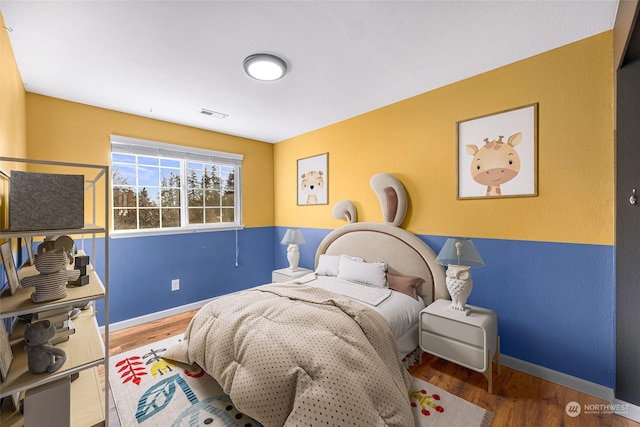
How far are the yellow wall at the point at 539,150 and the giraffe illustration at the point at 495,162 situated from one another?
14 cm

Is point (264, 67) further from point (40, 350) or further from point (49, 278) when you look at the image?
point (40, 350)

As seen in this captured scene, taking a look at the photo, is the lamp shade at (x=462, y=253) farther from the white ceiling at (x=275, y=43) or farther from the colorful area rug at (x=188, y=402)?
the white ceiling at (x=275, y=43)

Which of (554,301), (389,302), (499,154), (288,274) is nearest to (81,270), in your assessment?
(389,302)

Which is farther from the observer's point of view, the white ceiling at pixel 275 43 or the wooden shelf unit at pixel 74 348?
the white ceiling at pixel 275 43

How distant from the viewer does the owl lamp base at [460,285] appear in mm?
2035

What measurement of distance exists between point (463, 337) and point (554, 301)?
75cm

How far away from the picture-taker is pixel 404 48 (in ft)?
6.16

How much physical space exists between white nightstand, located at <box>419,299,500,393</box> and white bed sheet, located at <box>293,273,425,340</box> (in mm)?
135

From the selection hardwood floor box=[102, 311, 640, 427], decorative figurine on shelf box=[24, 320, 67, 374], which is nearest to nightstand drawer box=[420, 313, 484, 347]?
hardwood floor box=[102, 311, 640, 427]

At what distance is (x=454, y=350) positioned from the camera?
197cm

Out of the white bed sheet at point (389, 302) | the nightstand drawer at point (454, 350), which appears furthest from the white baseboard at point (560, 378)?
the white bed sheet at point (389, 302)

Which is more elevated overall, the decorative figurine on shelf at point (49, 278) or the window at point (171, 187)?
the window at point (171, 187)

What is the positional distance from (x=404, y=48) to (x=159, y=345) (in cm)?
333

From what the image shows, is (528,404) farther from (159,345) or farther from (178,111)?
(178,111)
